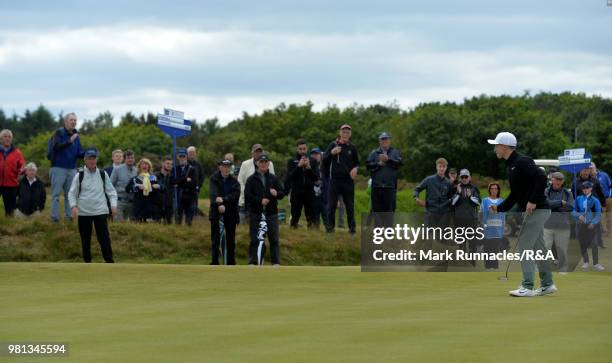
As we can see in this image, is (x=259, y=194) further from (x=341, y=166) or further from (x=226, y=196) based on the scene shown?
(x=341, y=166)

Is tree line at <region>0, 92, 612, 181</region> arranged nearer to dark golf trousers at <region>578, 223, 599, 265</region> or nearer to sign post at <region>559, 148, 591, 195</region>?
sign post at <region>559, 148, 591, 195</region>

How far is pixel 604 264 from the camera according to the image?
2214 centimetres

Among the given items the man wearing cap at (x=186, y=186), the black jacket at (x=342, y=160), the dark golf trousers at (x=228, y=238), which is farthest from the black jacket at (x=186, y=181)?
the black jacket at (x=342, y=160)

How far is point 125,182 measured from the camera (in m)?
25.1

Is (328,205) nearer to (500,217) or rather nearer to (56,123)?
(500,217)

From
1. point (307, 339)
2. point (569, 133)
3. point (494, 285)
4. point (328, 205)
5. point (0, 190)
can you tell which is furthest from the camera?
point (569, 133)

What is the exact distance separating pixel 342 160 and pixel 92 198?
640cm

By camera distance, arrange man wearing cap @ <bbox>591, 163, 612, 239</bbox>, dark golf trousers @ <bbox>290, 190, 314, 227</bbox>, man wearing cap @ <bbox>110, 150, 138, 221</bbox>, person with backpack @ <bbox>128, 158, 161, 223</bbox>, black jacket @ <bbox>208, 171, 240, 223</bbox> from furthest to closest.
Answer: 1. man wearing cap @ <bbox>591, 163, 612, 239</bbox>
2. dark golf trousers @ <bbox>290, 190, 314, 227</bbox>
3. man wearing cap @ <bbox>110, 150, 138, 221</bbox>
4. person with backpack @ <bbox>128, 158, 161, 223</bbox>
5. black jacket @ <bbox>208, 171, 240, 223</bbox>

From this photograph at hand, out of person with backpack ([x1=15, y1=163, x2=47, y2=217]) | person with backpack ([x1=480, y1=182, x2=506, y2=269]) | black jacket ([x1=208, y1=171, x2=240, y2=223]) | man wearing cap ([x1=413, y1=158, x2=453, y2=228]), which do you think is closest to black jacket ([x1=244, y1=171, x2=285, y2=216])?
black jacket ([x1=208, y1=171, x2=240, y2=223])

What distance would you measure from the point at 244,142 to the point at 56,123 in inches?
2269

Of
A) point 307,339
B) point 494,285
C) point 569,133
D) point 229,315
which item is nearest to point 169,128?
point 494,285

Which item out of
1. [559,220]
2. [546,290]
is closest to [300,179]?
[559,220]

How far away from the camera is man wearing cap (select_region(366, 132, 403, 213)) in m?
24.1

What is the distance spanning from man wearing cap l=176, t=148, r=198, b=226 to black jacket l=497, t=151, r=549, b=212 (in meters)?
11.8
